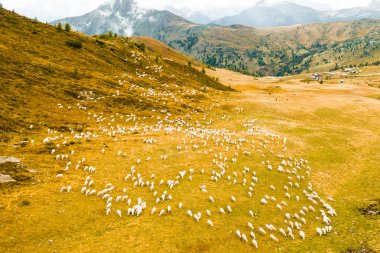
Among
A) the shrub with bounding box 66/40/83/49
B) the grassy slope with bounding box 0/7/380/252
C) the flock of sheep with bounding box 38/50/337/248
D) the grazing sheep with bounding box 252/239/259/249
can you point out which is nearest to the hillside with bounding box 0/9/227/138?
the grassy slope with bounding box 0/7/380/252

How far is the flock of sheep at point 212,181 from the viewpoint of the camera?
23844 millimetres

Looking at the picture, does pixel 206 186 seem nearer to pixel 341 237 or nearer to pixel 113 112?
pixel 341 237

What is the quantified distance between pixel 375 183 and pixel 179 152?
25.3 meters

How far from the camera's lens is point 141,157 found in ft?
115

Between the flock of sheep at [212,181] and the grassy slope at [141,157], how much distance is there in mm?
260

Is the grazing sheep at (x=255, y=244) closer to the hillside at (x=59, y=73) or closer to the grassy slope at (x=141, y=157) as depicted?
the grassy slope at (x=141, y=157)

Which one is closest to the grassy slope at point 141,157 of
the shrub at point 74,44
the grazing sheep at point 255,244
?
the grazing sheep at point 255,244

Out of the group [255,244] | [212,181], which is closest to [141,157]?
[212,181]

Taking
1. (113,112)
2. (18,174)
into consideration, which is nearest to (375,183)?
(18,174)

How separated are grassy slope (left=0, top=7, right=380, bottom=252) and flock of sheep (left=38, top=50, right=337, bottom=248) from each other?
26 centimetres

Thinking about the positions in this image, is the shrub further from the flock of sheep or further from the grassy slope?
the flock of sheep

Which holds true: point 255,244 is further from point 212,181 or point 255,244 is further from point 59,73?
point 59,73

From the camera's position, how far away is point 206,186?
28.8 m

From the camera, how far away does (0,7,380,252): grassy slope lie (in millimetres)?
20719
